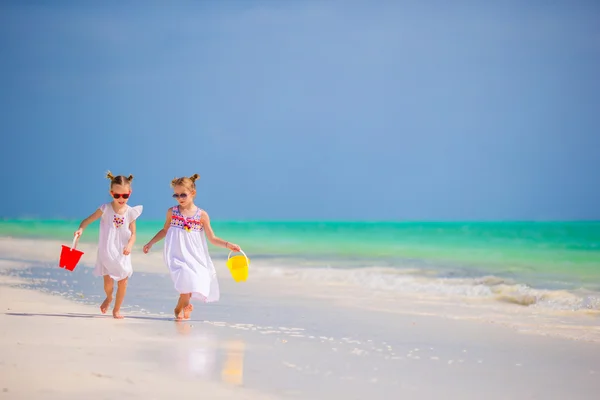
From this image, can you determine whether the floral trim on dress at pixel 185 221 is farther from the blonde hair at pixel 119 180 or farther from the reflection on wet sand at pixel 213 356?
the reflection on wet sand at pixel 213 356

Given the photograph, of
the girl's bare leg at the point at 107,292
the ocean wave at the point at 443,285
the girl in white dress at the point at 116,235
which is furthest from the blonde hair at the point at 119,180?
the ocean wave at the point at 443,285

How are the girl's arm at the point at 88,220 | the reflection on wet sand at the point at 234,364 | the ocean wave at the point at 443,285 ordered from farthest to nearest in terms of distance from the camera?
the ocean wave at the point at 443,285
the girl's arm at the point at 88,220
the reflection on wet sand at the point at 234,364

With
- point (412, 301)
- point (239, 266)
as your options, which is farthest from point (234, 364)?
point (412, 301)

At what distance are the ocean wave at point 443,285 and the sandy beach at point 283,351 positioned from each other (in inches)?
56.5

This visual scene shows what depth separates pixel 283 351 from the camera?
4660 millimetres

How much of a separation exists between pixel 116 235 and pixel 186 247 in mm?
573

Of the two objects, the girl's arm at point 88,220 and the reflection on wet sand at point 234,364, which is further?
the girl's arm at point 88,220

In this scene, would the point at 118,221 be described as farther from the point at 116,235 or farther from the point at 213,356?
the point at 213,356

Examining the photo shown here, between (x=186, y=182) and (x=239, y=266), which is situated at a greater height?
(x=186, y=182)

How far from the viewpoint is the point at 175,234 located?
19.7 feet

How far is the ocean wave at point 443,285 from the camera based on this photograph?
8.45 m

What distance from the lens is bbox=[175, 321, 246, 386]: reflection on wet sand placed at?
3.95m

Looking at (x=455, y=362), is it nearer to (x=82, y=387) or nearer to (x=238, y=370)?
(x=238, y=370)

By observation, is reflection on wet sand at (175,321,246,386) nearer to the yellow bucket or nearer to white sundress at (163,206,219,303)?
white sundress at (163,206,219,303)
